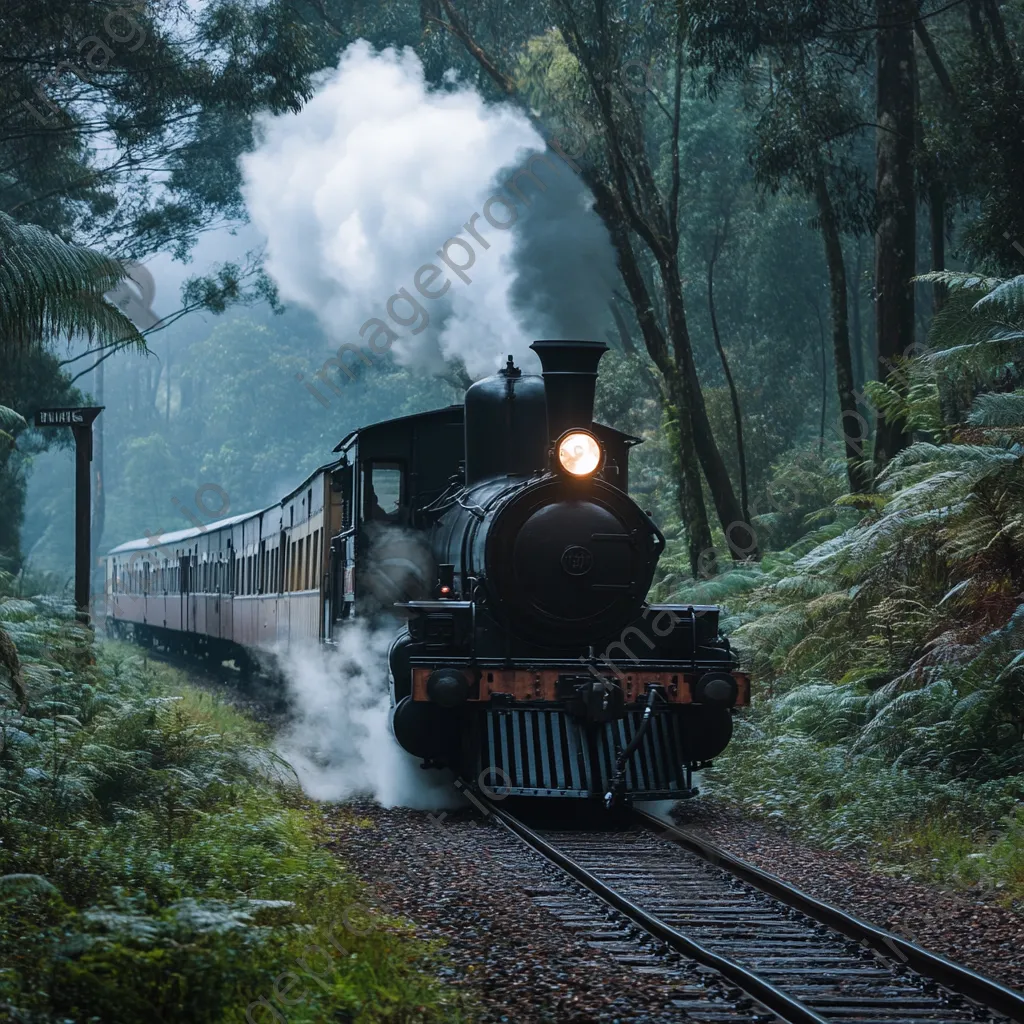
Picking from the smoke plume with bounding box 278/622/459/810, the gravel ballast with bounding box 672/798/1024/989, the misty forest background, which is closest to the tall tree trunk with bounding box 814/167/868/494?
the misty forest background

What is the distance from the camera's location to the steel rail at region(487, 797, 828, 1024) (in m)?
4.59

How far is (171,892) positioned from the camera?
539cm

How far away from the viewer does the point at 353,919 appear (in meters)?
5.57

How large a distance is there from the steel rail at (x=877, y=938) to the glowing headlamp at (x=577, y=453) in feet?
8.04

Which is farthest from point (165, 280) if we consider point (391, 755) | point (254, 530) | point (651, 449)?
point (391, 755)

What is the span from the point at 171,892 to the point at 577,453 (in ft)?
14.2

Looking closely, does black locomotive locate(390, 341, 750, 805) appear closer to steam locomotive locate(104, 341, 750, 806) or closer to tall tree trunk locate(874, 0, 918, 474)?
steam locomotive locate(104, 341, 750, 806)

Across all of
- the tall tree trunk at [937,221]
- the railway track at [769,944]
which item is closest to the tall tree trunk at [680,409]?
the tall tree trunk at [937,221]

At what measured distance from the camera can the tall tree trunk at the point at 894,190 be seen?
17.2 metres

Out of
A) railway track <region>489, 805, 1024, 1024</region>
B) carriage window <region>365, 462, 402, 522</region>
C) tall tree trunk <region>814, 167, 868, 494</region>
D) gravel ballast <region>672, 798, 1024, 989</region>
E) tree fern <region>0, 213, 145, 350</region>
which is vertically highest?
tall tree trunk <region>814, 167, 868, 494</region>

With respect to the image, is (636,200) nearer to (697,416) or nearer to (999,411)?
(697,416)

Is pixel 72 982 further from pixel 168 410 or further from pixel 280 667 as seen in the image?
pixel 168 410

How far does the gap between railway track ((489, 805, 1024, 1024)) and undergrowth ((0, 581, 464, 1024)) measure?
1071 millimetres

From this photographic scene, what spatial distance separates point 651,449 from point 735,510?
65.7 feet
